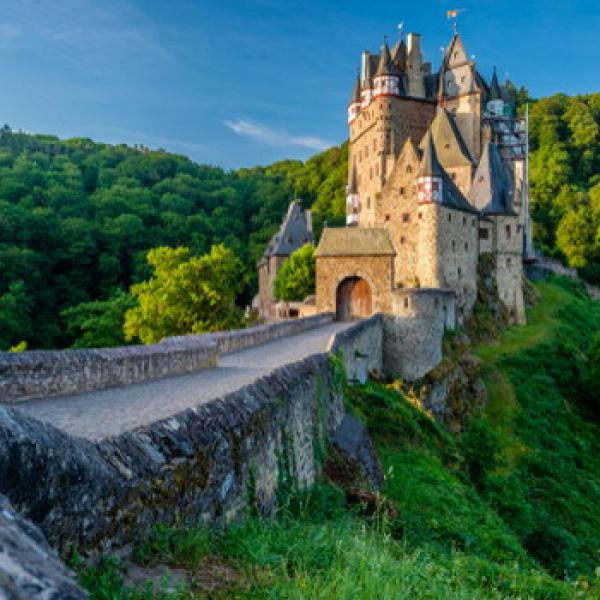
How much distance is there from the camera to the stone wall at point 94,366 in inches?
344

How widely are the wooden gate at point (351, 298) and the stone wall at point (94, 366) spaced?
16185mm

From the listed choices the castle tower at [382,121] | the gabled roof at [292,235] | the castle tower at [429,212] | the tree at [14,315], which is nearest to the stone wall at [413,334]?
the castle tower at [429,212]

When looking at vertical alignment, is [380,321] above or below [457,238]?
below

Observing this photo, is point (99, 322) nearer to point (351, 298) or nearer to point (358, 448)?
point (351, 298)

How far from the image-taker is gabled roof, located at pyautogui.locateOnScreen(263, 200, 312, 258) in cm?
5603

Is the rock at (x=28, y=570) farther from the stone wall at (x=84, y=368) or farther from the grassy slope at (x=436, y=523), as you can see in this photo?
the stone wall at (x=84, y=368)

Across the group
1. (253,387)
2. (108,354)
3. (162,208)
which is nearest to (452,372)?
(108,354)

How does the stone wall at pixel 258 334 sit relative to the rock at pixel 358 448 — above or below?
above

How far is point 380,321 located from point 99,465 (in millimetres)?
25268

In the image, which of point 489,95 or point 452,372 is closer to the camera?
point 452,372

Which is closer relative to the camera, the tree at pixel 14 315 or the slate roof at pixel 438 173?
the slate roof at pixel 438 173

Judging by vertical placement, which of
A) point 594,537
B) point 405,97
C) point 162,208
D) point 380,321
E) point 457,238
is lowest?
point 594,537

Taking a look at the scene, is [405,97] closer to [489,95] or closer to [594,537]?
[489,95]

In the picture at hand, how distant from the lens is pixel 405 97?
48.1 meters
